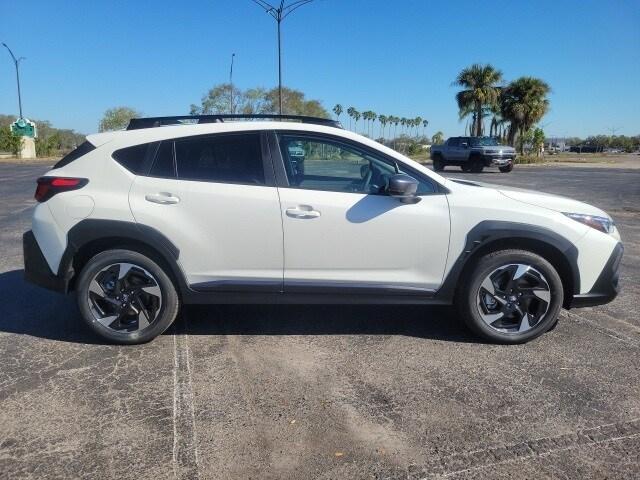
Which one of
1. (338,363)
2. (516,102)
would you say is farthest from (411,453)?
(516,102)

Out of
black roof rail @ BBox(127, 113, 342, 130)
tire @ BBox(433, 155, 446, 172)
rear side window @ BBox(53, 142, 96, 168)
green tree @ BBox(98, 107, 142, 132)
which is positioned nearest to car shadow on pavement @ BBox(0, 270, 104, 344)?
rear side window @ BBox(53, 142, 96, 168)

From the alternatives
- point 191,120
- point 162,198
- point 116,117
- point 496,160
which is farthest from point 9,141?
point 162,198

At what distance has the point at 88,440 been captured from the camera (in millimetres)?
2689

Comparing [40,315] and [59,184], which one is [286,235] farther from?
[40,315]

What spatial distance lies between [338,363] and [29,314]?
2856 mm

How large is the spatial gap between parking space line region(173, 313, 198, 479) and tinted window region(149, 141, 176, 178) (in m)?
1.29

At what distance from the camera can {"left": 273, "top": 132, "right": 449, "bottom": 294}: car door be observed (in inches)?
148

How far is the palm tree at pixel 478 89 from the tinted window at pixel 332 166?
46.7 metres

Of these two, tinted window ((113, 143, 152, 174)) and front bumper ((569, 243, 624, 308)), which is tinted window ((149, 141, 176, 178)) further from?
front bumper ((569, 243, 624, 308))

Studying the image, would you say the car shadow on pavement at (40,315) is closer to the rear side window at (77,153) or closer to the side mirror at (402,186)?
the rear side window at (77,153)

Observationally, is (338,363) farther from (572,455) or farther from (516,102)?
(516,102)

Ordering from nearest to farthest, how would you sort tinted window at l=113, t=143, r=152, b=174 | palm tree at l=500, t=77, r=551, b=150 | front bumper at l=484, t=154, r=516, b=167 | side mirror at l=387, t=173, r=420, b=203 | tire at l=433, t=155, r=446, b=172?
side mirror at l=387, t=173, r=420, b=203, tinted window at l=113, t=143, r=152, b=174, front bumper at l=484, t=154, r=516, b=167, tire at l=433, t=155, r=446, b=172, palm tree at l=500, t=77, r=551, b=150

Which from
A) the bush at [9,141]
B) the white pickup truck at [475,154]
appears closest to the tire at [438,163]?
the white pickup truck at [475,154]

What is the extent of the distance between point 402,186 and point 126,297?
2176 millimetres
